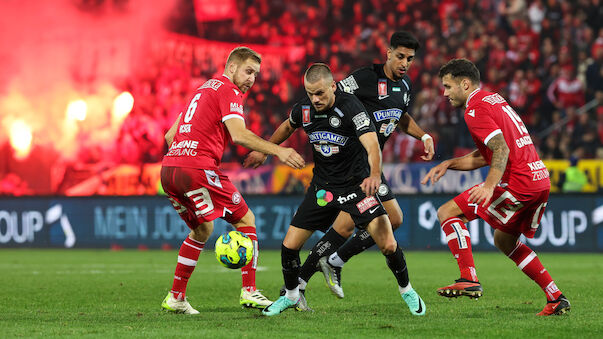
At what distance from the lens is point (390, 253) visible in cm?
682

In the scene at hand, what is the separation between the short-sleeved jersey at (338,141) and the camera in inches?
271

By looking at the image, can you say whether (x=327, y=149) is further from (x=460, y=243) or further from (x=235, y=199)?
(x=460, y=243)

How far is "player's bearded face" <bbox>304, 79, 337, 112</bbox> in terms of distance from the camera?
6625 millimetres

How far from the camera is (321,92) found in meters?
6.66

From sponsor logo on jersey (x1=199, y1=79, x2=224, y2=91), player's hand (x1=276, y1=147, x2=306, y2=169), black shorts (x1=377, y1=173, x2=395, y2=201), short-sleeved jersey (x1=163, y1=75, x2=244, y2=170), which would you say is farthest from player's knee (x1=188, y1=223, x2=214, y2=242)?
black shorts (x1=377, y1=173, x2=395, y2=201)

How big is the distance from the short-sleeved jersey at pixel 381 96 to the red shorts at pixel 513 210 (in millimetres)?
1598

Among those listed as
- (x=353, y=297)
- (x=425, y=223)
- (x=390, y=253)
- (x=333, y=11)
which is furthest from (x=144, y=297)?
(x=333, y=11)

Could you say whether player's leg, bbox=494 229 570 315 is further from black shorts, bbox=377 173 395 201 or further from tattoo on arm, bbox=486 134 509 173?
black shorts, bbox=377 173 395 201

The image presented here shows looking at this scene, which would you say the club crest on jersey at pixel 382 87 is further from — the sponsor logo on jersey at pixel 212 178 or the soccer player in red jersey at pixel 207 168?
the sponsor logo on jersey at pixel 212 178

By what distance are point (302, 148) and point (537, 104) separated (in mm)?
5524

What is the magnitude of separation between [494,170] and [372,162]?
912mm

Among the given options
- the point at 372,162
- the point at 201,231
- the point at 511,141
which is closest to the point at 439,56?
the point at 511,141

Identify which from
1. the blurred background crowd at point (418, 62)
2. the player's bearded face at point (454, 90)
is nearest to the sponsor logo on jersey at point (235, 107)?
the player's bearded face at point (454, 90)

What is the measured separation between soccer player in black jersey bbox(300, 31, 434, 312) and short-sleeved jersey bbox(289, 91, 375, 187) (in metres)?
1.14
